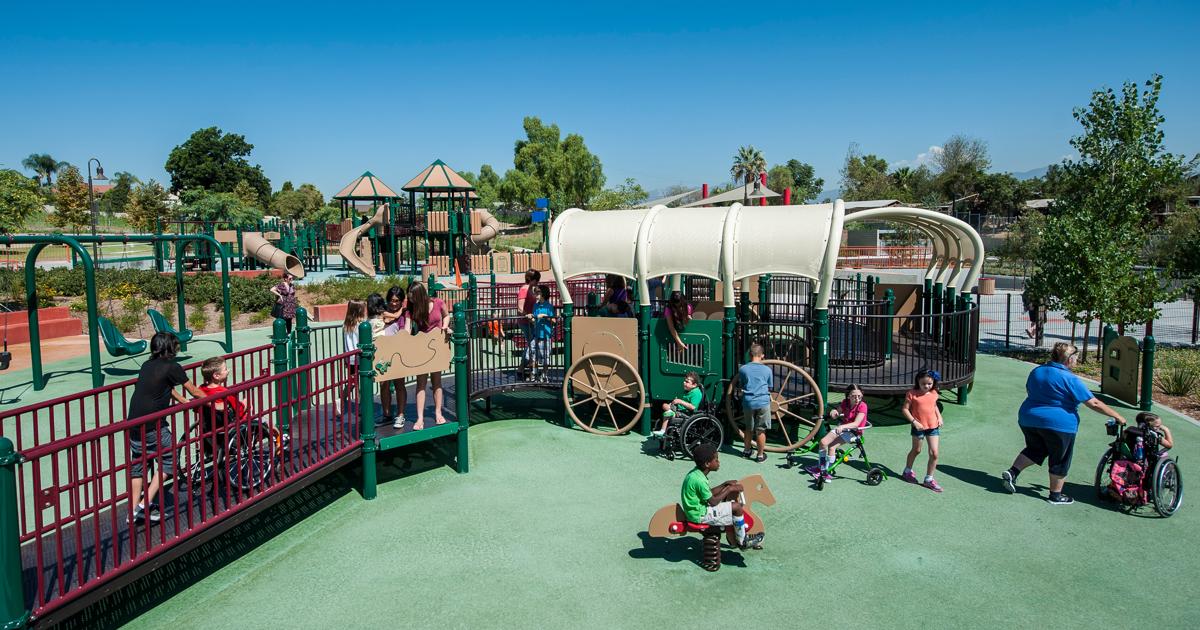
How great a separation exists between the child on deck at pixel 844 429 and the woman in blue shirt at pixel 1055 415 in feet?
5.05

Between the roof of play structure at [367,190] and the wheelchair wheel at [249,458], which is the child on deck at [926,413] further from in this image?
the roof of play structure at [367,190]

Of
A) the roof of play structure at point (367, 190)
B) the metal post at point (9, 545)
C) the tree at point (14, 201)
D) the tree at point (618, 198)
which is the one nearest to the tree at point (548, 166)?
the tree at point (618, 198)

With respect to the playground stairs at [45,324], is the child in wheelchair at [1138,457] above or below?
below

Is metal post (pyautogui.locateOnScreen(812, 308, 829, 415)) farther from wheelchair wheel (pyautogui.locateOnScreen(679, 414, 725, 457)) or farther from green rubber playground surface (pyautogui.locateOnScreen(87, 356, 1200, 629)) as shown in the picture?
wheelchair wheel (pyautogui.locateOnScreen(679, 414, 725, 457))

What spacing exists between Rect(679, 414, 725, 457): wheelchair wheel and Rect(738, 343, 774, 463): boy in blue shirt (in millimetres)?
383

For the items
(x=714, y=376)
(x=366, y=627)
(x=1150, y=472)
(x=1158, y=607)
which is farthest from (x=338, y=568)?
(x=1150, y=472)

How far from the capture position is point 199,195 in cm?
6131

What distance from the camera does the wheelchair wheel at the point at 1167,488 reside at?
697 centimetres

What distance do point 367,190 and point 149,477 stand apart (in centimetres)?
3183

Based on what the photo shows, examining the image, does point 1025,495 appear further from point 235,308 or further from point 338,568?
point 235,308

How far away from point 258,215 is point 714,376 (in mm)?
52955

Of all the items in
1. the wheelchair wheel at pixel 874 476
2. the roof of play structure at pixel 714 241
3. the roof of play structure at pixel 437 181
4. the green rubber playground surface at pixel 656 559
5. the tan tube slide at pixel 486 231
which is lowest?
the green rubber playground surface at pixel 656 559

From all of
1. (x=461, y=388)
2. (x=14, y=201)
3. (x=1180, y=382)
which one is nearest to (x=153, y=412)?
(x=461, y=388)

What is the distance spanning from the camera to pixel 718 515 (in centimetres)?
592
